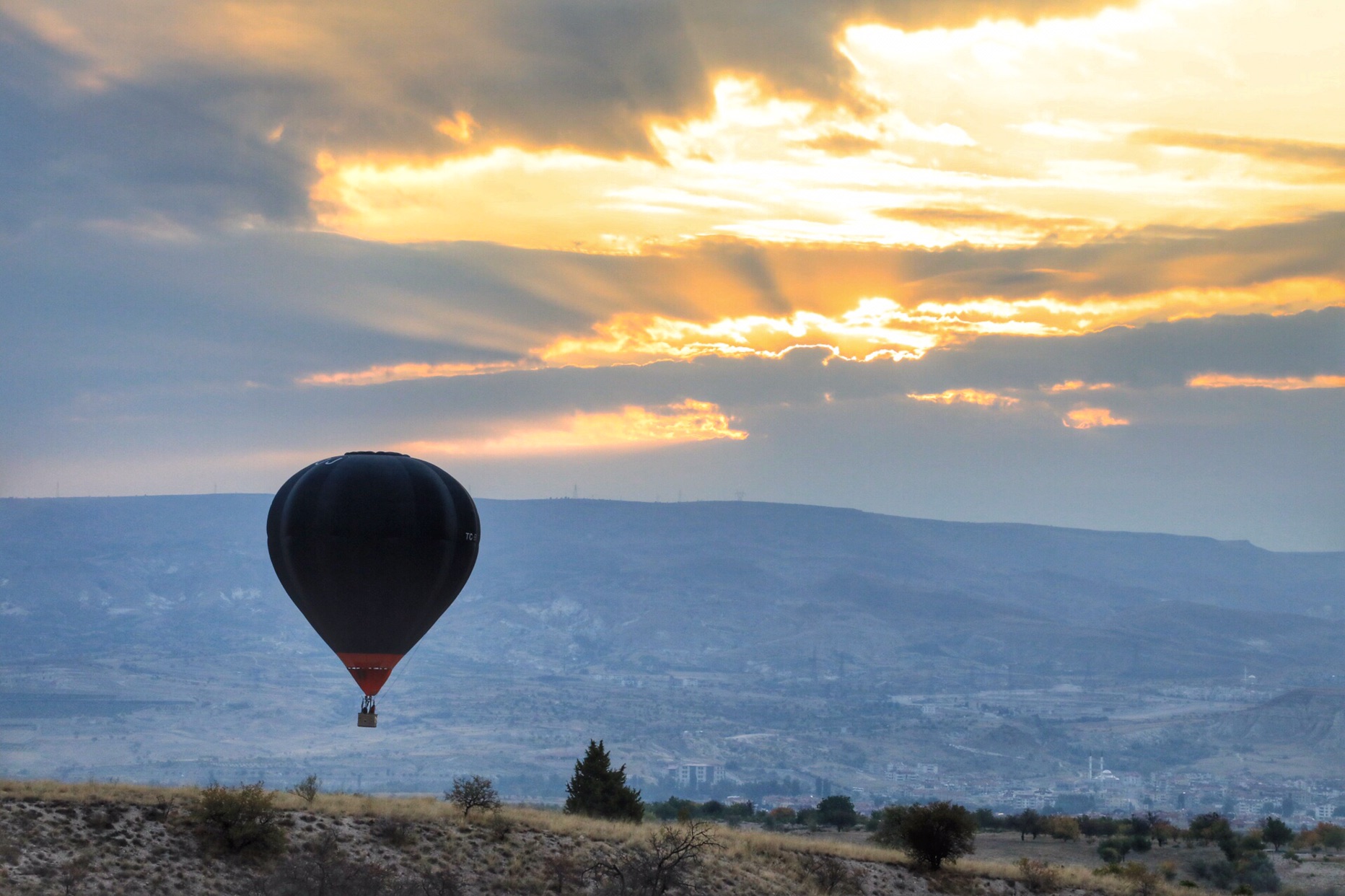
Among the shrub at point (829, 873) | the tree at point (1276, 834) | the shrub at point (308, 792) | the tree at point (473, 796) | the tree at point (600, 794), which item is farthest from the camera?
the tree at point (1276, 834)

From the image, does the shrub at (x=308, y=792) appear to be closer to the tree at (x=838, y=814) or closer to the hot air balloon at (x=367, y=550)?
the hot air balloon at (x=367, y=550)

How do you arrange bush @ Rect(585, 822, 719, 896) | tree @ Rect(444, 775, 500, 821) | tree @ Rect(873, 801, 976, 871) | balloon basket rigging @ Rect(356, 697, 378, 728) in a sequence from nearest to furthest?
balloon basket rigging @ Rect(356, 697, 378, 728) < bush @ Rect(585, 822, 719, 896) < tree @ Rect(444, 775, 500, 821) < tree @ Rect(873, 801, 976, 871)

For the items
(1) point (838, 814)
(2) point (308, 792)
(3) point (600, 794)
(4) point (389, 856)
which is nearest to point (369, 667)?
(2) point (308, 792)

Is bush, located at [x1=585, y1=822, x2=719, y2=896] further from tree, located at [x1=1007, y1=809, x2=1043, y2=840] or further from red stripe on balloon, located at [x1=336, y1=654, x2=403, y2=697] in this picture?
tree, located at [x1=1007, y1=809, x2=1043, y2=840]

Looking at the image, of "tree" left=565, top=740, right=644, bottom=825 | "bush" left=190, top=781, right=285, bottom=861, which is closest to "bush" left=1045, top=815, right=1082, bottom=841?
"tree" left=565, top=740, right=644, bottom=825

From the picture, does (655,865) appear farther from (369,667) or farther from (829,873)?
(369,667)

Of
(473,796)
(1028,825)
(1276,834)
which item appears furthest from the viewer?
(1028,825)

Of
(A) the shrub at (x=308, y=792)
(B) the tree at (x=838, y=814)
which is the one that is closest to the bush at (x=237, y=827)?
(A) the shrub at (x=308, y=792)
